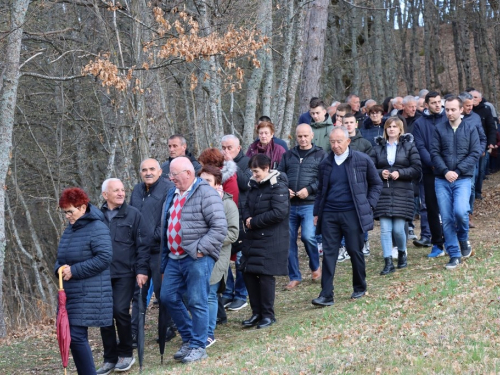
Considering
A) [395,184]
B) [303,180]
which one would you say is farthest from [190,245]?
[395,184]

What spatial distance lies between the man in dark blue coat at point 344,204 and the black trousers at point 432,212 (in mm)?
2482

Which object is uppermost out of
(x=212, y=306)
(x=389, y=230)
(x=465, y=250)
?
(x=389, y=230)

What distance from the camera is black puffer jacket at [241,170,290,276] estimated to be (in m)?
8.95

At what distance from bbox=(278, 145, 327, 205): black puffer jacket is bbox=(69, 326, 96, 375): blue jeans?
4.23 m

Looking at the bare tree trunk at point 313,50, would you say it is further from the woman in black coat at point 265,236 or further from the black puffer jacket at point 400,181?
the woman in black coat at point 265,236

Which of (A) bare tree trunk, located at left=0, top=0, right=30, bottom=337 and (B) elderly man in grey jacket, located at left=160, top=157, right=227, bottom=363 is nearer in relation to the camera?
(B) elderly man in grey jacket, located at left=160, top=157, right=227, bottom=363

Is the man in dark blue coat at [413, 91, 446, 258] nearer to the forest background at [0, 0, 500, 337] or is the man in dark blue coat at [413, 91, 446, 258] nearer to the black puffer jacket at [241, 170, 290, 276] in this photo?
the forest background at [0, 0, 500, 337]

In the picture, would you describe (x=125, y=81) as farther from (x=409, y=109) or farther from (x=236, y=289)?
(x=409, y=109)

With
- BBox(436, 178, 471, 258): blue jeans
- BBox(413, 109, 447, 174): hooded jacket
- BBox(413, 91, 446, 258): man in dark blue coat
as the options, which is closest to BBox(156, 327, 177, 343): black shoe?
BBox(436, 178, 471, 258): blue jeans

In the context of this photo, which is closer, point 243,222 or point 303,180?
point 243,222

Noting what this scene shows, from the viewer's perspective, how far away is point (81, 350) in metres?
7.38

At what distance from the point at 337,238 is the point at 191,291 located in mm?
2463

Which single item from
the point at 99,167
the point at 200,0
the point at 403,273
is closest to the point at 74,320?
the point at 403,273

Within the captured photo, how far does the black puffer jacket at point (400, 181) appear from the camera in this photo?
10.7m
